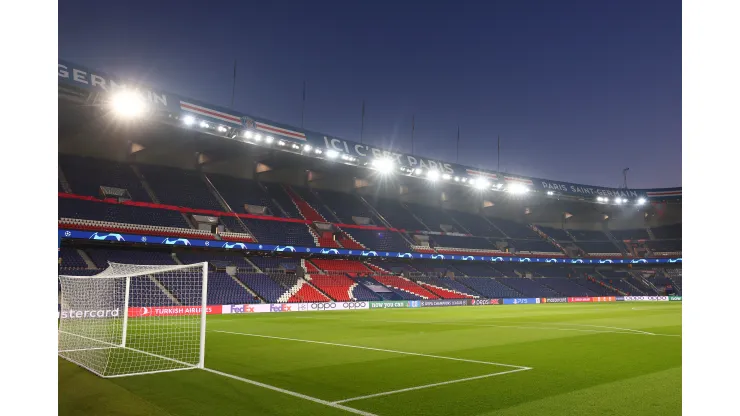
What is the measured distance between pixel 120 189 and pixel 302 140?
1198 cm

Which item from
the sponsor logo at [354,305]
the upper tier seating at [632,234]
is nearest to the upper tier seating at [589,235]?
the upper tier seating at [632,234]

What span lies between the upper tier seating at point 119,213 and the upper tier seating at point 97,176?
171 cm

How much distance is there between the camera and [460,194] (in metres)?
54.0

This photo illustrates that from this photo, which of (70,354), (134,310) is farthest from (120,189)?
(70,354)

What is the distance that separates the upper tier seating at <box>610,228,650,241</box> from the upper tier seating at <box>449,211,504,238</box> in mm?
16998

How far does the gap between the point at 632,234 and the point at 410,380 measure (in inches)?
2375

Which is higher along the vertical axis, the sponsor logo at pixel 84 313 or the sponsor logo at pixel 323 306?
the sponsor logo at pixel 84 313

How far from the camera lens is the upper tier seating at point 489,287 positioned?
4272cm

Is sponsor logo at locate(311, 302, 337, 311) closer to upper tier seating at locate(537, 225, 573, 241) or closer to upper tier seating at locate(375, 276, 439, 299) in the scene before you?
upper tier seating at locate(375, 276, 439, 299)

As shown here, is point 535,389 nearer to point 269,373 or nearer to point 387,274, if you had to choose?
point 269,373

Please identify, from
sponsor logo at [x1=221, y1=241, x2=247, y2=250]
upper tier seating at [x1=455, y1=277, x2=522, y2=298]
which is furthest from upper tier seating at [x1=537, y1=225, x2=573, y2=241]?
sponsor logo at [x1=221, y1=241, x2=247, y2=250]

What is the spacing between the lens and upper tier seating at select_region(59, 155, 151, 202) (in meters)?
31.0

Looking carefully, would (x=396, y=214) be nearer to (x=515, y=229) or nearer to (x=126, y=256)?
(x=515, y=229)

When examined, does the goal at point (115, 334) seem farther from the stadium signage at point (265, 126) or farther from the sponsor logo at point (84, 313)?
the stadium signage at point (265, 126)
